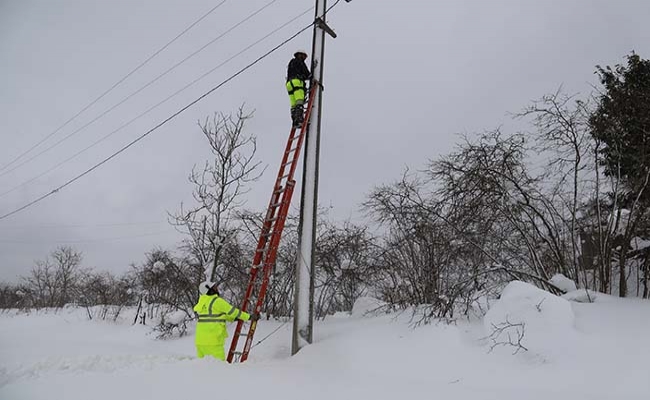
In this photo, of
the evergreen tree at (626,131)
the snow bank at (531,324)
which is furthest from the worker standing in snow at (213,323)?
the evergreen tree at (626,131)

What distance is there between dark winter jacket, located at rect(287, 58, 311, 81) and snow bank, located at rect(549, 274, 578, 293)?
18.7ft

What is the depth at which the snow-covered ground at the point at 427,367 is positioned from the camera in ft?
11.9

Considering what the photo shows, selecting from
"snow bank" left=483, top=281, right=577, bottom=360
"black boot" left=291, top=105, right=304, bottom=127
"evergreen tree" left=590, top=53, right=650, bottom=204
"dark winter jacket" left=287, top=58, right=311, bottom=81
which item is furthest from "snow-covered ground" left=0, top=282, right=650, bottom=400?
"dark winter jacket" left=287, top=58, right=311, bottom=81

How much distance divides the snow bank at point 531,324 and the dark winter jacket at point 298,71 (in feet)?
15.9

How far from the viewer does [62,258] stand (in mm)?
40812

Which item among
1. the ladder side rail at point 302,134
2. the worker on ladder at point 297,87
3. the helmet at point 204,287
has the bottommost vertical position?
the helmet at point 204,287

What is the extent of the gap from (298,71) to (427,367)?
516cm

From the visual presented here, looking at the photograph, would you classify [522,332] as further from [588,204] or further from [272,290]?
[272,290]

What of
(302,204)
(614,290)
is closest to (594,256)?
(614,290)

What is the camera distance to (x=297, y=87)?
6.69 m

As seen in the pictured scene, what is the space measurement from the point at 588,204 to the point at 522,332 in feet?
15.9

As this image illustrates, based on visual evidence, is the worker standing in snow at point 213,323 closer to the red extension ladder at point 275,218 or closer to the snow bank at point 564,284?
the red extension ladder at point 275,218

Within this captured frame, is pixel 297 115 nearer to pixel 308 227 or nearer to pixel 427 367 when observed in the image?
pixel 308 227

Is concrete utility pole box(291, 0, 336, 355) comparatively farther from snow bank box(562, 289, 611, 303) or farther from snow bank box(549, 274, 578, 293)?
snow bank box(549, 274, 578, 293)
